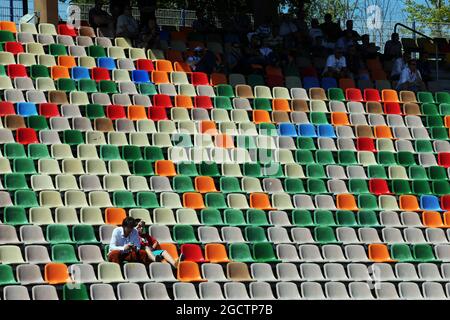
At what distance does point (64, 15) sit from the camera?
1003 inches

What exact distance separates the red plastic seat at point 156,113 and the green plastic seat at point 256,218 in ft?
8.63

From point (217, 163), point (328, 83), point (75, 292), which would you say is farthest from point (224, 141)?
point (75, 292)

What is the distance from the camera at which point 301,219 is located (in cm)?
1864

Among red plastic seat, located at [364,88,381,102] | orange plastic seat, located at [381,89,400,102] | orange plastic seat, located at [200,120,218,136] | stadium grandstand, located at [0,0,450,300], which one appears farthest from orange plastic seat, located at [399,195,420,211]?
orange plastic seat, located at [381,89,400,102]

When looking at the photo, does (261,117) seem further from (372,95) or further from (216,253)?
(216,253)

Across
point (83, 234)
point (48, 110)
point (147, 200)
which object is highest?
point (48, 110)

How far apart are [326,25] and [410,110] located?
3019 millimetres

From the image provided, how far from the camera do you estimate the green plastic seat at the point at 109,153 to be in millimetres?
19016

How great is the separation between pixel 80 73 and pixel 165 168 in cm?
263

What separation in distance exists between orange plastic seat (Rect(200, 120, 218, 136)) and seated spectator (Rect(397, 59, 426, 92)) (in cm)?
445

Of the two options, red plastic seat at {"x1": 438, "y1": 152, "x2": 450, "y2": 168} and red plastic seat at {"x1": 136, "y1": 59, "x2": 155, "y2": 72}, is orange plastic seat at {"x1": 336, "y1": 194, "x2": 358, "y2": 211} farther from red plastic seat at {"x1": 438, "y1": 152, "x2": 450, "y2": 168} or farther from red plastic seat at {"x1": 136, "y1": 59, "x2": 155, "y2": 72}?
red plastic seat at {"x1": 136, "y1": 59, "x2": 155, "y2": 72}

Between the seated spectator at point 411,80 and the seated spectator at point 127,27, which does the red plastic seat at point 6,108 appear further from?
the seated spectator at point 411,80

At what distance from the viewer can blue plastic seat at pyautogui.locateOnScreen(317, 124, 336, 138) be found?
830 inches
